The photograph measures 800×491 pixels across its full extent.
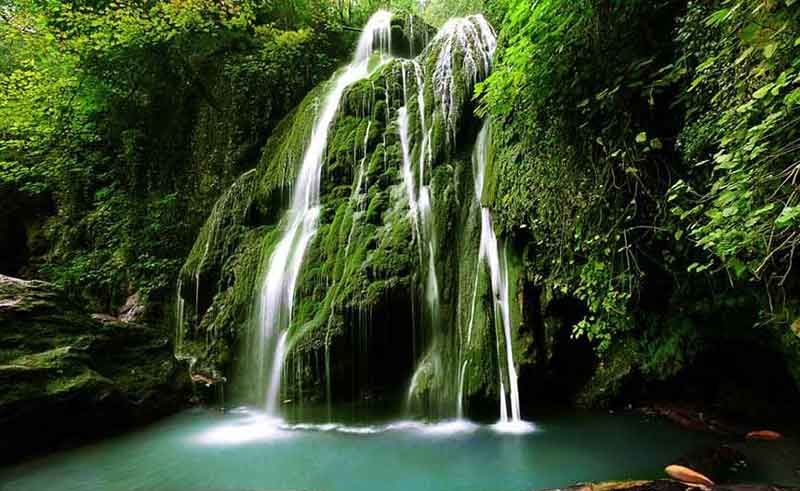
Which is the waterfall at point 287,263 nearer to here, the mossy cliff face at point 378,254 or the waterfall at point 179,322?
the mossy cliff face at point 378,254

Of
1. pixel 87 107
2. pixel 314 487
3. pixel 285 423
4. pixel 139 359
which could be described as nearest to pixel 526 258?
pixel 314 487

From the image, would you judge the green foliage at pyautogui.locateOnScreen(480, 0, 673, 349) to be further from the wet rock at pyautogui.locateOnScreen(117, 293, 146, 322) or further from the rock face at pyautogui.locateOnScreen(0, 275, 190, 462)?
the wet rock at pyautogui.locateOnScreen(117, 293, 146, 322)

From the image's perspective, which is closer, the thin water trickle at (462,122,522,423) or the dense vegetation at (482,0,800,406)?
the dense vegetation at (482,0,800,406)

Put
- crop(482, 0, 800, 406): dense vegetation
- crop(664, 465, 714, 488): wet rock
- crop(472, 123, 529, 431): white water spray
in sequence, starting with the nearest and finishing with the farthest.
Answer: crop(482, 0, 800, 406): dense vegetation → crop(664, 465, 714, 488): wet rock → crop(472, 123, 529, 431): white water spray

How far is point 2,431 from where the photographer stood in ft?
14.8

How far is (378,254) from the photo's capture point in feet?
19.4

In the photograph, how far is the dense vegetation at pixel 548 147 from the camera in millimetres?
2367

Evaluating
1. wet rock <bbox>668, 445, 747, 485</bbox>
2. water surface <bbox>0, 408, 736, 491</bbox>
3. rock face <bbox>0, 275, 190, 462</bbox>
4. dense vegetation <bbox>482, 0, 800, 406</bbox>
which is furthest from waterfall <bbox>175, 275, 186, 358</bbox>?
wet rock <bbox>668, 445, 747, 485</bbox>

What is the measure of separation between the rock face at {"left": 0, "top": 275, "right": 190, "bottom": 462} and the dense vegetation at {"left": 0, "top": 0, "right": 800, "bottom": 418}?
6.91 feet

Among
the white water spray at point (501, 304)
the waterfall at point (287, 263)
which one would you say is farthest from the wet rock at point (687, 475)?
the waterfall at point (287, 263)

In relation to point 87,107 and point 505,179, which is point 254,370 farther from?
point 87,107

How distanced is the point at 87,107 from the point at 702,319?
524 inches

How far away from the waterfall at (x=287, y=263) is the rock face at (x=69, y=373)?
1425mm

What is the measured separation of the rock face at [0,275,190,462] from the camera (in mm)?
4695
